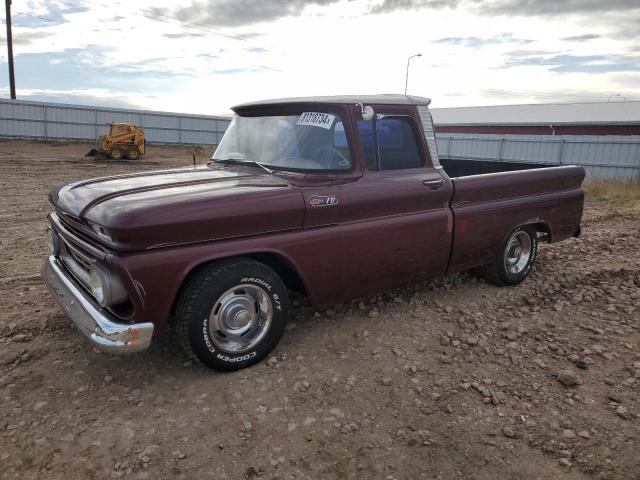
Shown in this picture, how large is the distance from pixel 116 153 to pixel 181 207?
22.6 metres

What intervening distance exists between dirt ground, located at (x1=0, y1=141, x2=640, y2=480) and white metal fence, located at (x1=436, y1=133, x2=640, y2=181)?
12.7 metres

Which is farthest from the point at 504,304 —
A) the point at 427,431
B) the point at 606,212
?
the point at 606,212

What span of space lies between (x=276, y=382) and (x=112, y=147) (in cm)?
2279

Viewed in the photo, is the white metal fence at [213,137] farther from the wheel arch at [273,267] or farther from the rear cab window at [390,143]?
the wheel arch at [273,267]

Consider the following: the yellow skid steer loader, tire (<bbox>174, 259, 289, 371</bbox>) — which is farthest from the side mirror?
the yellow skid steer loader

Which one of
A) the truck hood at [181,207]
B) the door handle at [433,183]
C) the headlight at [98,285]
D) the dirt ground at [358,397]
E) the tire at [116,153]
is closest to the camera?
the dirt ground at [358,397]

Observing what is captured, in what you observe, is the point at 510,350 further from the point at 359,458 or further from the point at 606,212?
the point at 606,212

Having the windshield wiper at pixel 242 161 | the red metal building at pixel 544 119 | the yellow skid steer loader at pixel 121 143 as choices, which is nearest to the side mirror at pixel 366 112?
the windshield wiper at pixel 242 161

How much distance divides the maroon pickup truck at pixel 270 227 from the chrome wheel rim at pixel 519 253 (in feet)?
0.93

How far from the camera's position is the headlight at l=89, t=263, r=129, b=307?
294cm

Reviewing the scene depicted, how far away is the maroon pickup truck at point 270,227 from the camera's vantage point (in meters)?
2.97

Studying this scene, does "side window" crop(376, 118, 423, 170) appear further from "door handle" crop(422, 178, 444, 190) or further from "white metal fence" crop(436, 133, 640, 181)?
"white metal fence" crop(436, 133, 640, 181)

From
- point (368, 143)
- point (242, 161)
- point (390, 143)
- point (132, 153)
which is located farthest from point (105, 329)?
point (132, 153)

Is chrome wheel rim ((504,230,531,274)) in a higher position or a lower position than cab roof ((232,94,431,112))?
lower
